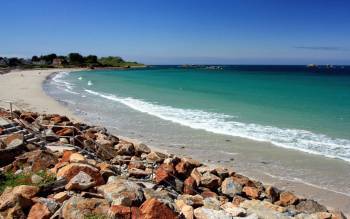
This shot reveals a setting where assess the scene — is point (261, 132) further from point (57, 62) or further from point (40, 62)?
point (40, 62)

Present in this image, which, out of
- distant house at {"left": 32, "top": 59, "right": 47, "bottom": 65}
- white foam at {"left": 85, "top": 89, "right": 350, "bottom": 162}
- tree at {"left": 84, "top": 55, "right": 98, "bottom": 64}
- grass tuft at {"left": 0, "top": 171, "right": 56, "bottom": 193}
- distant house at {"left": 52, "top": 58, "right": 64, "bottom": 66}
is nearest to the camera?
grass tuft at {"left": 0, "top": 171, "right": 56, "bottom": 193}

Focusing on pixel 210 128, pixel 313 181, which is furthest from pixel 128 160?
pixel 210 128

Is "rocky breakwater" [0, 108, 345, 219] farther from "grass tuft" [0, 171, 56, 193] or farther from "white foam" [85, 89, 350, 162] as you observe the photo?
"white foam" [85, 89, 350, 162]

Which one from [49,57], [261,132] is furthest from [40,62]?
[261,132]

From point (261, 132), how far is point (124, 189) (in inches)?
487

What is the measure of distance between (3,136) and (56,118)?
6603 mm

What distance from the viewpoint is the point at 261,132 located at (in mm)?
18828

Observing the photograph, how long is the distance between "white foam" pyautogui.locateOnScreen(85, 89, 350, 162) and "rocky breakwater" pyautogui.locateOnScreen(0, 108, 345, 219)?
5.43 metres

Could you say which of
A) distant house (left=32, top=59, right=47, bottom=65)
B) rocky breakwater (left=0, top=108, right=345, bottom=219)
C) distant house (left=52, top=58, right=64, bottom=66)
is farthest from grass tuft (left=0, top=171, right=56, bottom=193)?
distant house (left=32, top=59, right=47, bottom=65)

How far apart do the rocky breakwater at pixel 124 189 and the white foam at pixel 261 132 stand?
5432 mm

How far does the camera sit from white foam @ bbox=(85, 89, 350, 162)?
15605 mm

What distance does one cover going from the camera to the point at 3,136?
1177 centimetres

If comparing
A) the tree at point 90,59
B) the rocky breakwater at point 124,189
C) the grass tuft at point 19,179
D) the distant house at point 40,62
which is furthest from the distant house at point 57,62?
the grass tuft at point 19,179

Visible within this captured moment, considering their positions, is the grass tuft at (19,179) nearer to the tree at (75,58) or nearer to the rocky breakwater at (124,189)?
the rocky breakwater at (124,189)
